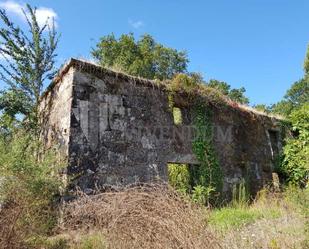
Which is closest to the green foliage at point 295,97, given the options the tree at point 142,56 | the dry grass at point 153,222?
the tree at point 142,56

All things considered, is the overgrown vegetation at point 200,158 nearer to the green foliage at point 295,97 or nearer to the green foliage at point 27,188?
the green foliage at point 27,188

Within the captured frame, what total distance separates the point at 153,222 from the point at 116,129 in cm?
482

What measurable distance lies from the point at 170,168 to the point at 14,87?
197 inches

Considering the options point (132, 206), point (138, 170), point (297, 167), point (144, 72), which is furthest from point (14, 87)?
point (144, 72)

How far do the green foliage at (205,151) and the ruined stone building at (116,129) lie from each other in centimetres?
22

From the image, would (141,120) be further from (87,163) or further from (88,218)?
(88,218)

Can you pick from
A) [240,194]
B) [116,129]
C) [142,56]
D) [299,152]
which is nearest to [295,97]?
[142,56]

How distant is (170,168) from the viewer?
444 inches

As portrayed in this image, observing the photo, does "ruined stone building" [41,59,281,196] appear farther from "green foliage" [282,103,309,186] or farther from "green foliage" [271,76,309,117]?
"green foliage" [271,76,309,117]

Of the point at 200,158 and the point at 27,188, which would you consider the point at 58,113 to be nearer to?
the point at 27,188

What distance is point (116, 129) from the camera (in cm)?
906

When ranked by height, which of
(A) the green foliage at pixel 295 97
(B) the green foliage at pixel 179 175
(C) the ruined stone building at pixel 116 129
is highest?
(A) the green foliage at pixel 295 97

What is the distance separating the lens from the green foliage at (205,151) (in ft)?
33.9

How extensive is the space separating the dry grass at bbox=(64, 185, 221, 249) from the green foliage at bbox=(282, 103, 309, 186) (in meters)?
8.23
